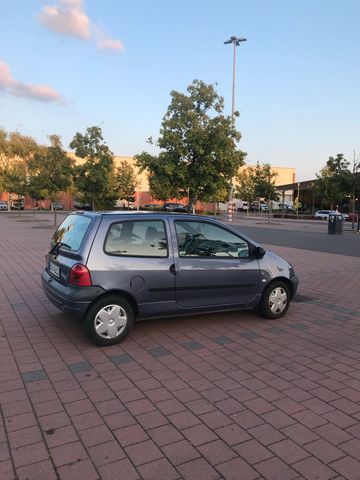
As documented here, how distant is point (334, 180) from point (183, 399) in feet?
121

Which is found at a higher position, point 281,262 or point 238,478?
point 281,262

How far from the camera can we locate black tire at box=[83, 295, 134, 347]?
15.5 feet

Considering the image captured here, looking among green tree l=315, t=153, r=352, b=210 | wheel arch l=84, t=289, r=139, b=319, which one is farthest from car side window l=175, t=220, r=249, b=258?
green tree l=315, t=153, r=352, b=210

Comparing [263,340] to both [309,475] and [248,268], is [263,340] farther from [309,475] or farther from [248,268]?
[309,475]

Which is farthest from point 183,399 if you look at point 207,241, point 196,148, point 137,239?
point 196,148

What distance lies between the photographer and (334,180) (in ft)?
123

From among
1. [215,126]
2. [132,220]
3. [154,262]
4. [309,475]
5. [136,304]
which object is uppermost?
[215,126]

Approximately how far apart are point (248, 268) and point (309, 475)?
328 centimetres

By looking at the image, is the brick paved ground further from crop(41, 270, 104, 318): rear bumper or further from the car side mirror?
the car side mirror

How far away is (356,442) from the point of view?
3076 mm

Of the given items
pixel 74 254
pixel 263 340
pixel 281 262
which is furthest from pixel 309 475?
pixel 281 262

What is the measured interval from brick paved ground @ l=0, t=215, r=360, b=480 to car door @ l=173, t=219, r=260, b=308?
0.43m

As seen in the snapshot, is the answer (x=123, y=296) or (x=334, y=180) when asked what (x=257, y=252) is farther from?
(x=334, y=180)

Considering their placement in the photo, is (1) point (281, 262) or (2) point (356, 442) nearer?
(2) point (356, 442)
